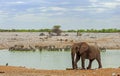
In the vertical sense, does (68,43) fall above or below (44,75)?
below

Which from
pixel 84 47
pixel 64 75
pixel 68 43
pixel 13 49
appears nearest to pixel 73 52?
pixel 84 47

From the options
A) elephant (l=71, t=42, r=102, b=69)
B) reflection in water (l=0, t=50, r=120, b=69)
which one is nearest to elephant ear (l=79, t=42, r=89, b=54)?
elephant (l=71, t=42, r=102, b=69)

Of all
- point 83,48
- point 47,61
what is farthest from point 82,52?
point 47,61

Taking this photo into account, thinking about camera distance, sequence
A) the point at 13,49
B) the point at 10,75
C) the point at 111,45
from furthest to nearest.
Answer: the point at 111,45 → the point at 13,49 → the point at 10,75

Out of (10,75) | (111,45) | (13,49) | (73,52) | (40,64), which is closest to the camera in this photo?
(10,75)

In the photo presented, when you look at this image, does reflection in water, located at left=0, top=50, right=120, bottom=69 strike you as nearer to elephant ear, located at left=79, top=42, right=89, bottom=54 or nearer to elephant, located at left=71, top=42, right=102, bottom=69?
elephant, located at left=71, top=42, right=102, bottom=69

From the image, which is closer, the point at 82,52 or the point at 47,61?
the point at 82,52

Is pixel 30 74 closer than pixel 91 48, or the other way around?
pixel 30 74

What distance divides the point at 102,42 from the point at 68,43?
521cm

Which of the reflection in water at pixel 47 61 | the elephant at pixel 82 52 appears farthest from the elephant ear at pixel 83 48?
the reflection in water at pixel 47 61

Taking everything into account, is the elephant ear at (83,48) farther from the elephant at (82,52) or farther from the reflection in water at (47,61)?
the reflection in water at (47,61)

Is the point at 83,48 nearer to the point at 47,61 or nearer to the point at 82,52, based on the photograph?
the point at 82,52

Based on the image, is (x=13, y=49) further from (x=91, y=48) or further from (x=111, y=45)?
(x=91, y=48)

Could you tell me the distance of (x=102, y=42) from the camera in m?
60.0
